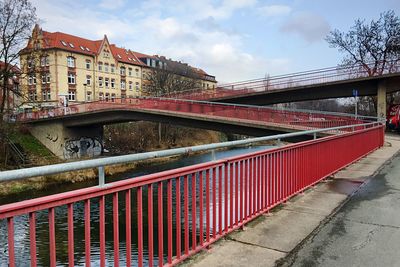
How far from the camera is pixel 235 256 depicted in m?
3.90

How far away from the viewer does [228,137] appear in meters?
58.8

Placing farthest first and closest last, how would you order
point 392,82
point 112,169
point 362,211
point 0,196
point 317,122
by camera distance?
point 392,82 < point 112,169 < point 317,122 < point 0,196 < point 362,211

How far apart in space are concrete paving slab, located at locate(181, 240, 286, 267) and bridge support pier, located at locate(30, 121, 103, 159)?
36243 millimetres

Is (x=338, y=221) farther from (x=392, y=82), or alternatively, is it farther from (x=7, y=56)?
(x=392, y=82)

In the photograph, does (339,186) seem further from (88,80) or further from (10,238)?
(88,80)

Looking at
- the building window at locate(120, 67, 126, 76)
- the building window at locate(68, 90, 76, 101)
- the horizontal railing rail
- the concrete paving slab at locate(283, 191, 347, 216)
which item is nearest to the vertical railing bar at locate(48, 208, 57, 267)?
the concrete paving slab at locate(283, 191, 347, 216)

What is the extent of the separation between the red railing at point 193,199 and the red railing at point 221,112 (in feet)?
45.0

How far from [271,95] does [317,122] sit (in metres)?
13.4

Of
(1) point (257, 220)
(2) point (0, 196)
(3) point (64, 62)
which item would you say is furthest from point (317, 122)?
(3) point (64, 62)

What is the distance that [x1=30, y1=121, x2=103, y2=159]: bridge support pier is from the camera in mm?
37562

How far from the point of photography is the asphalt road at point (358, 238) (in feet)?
12.5

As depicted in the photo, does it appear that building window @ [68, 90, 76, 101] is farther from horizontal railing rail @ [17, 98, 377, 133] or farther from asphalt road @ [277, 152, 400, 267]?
asphalt road @ [277, 152, 400, 267]

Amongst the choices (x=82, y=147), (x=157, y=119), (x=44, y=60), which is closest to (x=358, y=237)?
(x=157, y=119)

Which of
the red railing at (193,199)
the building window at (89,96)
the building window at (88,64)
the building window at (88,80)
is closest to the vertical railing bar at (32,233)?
the red railing at (193,199)
